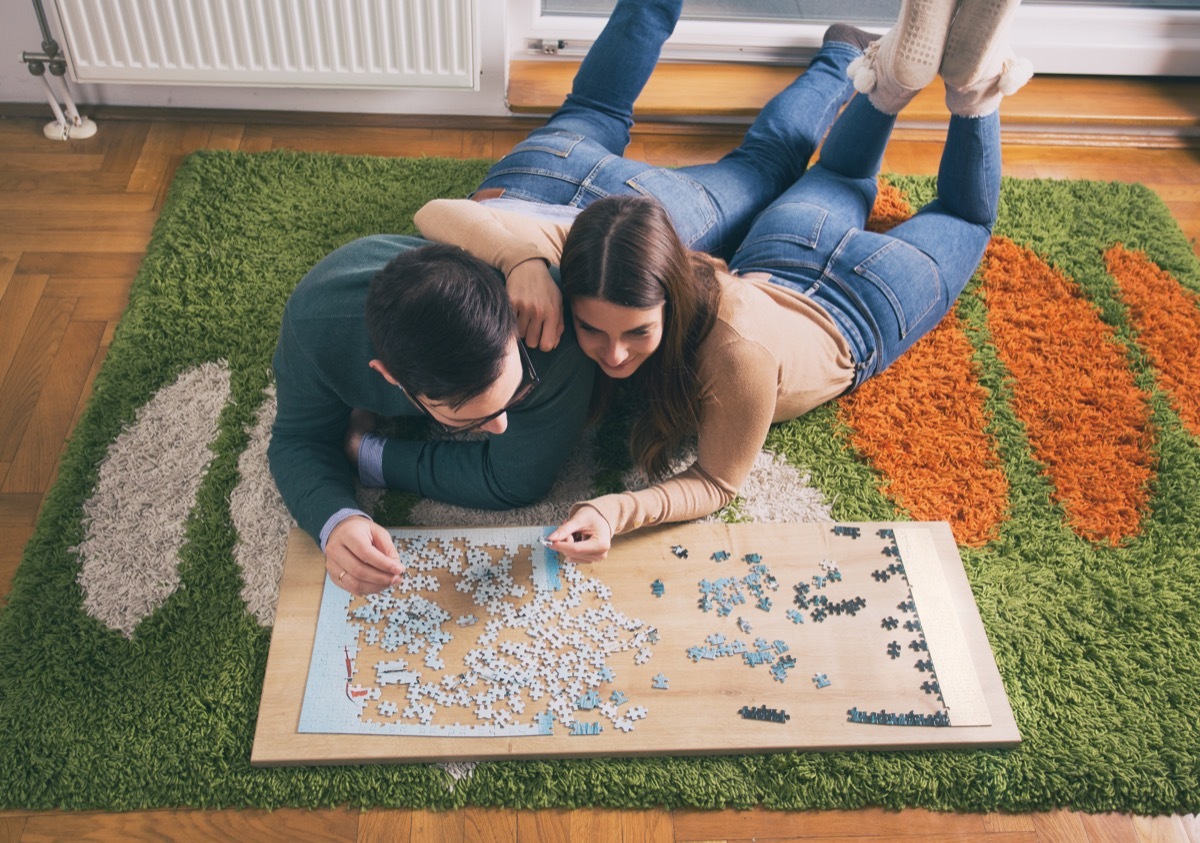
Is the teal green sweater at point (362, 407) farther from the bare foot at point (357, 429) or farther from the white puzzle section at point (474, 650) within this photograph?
the white puzzle section at point (474, 650)

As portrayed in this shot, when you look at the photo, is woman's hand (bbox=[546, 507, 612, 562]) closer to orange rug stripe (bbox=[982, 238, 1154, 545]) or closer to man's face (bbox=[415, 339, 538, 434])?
man's face (bbox=[415, 339, 538, 434])

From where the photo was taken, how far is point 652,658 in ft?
5.94

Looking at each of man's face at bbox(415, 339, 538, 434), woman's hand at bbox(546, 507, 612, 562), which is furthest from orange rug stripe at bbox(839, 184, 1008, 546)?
man's face at bbox(415, 339, 538, 434)

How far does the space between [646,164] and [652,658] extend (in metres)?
1.17

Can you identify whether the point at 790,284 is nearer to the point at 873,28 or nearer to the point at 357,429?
the point at 357,429

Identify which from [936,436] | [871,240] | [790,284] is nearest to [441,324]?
[790,284]

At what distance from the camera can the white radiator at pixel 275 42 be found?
99.5 inches

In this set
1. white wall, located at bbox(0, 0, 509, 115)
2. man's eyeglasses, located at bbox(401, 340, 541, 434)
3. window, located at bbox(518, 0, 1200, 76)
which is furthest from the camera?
window, located at bbox(518, 0, 1200, 76)

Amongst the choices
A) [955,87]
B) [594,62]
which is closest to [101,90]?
[594,62]

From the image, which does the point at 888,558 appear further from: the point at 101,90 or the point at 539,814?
the point at 101,90

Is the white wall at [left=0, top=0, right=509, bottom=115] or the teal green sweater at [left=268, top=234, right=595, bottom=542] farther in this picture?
the white wall at [left=0, top=0, right=509, bottom=115]

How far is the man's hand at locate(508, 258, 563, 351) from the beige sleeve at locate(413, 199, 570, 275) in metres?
0.06

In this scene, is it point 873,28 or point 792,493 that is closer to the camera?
point 792,493

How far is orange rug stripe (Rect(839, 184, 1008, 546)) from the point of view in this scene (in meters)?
2.14
